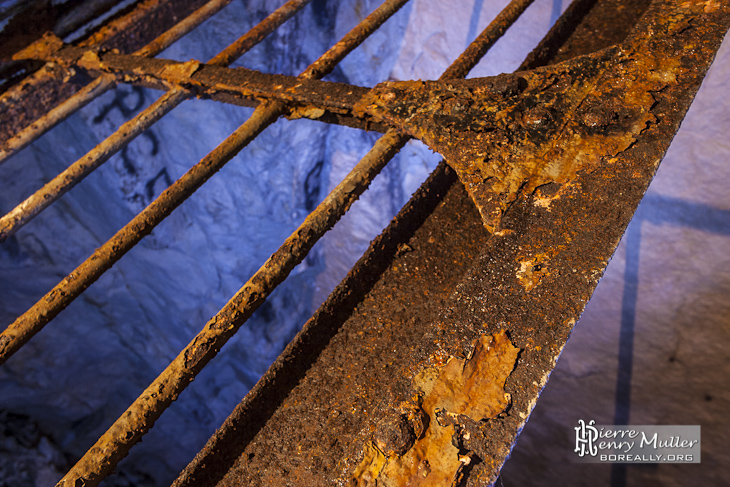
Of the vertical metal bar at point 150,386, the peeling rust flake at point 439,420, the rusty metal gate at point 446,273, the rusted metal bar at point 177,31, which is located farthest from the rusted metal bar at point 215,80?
the peeling rust flake at point 439,420

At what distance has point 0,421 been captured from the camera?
3492 mm

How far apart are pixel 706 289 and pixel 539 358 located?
290 centimetres

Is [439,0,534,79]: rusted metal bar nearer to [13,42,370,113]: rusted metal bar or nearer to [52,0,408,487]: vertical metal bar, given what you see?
[13,42,370,113]: rusted metal bar

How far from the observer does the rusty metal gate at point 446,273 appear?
71 cm

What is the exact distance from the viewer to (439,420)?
0.70 metres

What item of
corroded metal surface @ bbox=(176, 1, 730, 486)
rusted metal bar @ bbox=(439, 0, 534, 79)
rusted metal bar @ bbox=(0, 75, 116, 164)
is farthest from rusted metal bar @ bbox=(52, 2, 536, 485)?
rusted metal bar @ bbox=(0, 75, 116, 164)

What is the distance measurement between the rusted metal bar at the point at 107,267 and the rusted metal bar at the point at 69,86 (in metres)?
0.76

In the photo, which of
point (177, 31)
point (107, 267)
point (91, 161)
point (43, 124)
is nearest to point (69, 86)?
point (43, 124)

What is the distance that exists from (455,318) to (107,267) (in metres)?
0.89

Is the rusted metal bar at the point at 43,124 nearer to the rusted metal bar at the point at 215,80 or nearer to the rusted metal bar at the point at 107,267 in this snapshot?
the rusted metal bar at the point at 215,80

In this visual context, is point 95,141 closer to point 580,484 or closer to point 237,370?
point 237,370

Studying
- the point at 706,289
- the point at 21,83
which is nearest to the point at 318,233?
the point at 21,83

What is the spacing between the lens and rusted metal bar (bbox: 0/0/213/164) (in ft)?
5.29

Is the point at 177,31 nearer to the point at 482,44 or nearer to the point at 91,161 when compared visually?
the point at 91,161
